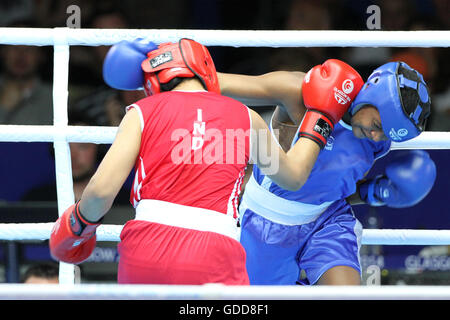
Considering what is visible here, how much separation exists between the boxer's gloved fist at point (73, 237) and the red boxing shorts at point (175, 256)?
98mm

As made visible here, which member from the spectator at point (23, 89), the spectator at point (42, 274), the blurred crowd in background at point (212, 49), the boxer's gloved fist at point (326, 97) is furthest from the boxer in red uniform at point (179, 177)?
the spectator at point (23, 89)

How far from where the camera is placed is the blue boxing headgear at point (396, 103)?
71.0 inches

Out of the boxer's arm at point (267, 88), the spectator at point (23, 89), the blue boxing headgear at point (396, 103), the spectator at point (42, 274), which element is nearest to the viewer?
the blue boxing headgear at point (396, 103)

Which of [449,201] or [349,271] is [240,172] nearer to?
[349,271]

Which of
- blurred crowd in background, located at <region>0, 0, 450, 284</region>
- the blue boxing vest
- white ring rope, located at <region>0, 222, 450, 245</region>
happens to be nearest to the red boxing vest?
the blue boxing vest

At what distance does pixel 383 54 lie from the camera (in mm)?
3703

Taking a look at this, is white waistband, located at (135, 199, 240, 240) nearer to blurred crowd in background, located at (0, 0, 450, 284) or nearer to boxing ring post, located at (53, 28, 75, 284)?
boxing ring post, located at (53, 28, 75, 284)

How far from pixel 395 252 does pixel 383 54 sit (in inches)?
45.8

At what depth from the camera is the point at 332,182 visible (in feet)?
6.55

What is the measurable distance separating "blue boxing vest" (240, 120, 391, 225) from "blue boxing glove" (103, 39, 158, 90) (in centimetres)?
49

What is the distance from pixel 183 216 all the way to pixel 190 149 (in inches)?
6.2

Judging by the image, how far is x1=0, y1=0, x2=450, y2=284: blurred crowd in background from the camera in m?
3.40

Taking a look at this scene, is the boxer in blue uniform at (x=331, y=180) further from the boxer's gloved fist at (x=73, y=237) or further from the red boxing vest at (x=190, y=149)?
the boxer's gloved fist at (x=73, y=237)
